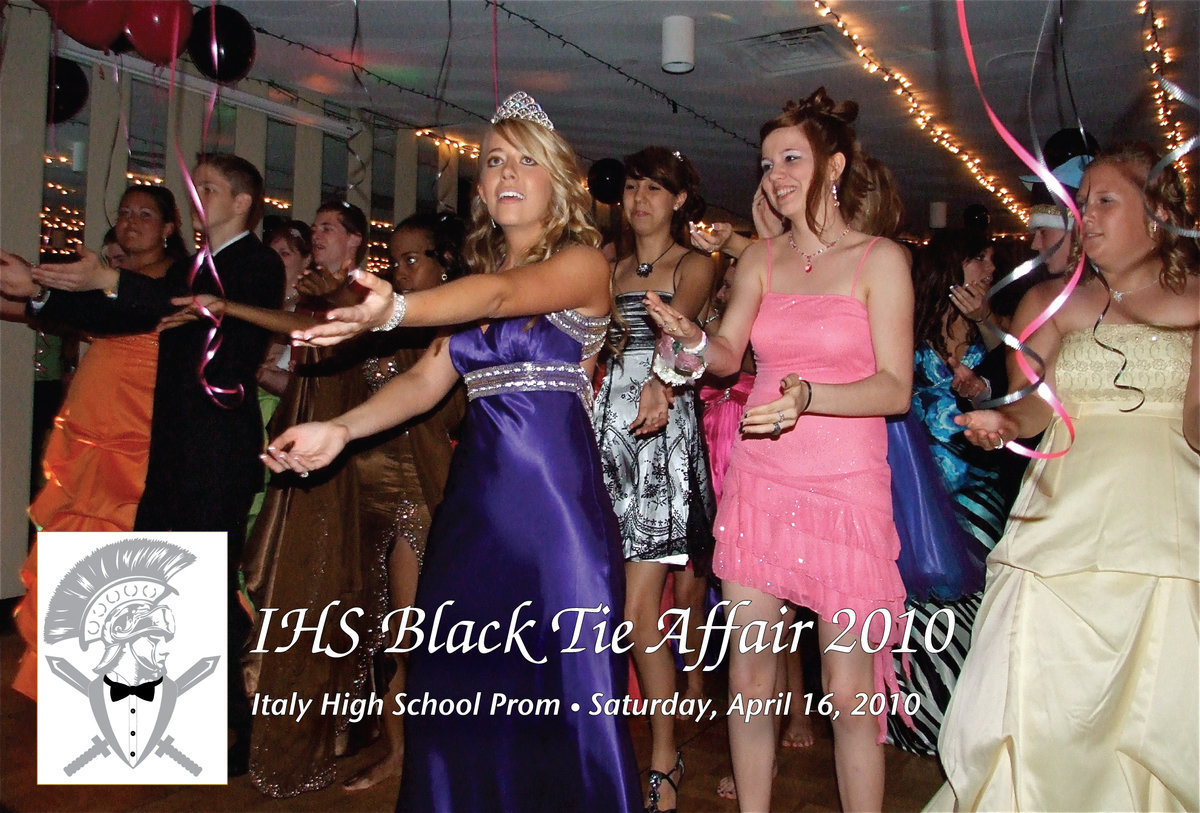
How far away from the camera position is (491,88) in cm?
742

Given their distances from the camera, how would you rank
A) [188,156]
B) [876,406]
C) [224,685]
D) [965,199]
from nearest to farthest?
1. [876,406]
2. [224,685]
3. [188,156]
4. [965,199]

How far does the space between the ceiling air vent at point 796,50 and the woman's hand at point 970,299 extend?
11.6 feet

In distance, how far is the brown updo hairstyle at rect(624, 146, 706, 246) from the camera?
314cm

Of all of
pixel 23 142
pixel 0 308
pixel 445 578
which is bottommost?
pixel 445 578

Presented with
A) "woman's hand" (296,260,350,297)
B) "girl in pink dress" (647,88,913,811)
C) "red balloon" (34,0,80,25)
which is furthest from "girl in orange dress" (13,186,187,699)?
"girl in pink dress" (647,88,913,811)

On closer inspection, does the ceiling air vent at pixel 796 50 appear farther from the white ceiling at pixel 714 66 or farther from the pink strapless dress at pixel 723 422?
the pink strapless dress at pixel 723 422

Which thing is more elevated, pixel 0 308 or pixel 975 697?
pixel 0 308

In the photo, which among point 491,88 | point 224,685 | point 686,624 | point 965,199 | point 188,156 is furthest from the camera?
point 965,199

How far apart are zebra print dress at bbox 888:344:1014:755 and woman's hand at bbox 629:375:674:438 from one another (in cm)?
104

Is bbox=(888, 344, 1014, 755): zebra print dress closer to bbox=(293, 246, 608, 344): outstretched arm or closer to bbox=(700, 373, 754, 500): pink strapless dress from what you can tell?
bbox=(700, 373, 754, 500): pink strapless dress

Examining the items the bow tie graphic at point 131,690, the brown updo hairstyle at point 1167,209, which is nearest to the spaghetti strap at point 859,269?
the brown updo hairstyle at point 1167,209

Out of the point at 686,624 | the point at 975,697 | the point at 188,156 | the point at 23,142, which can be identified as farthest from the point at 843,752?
the point at 188,156

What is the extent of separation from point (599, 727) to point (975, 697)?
1004mm

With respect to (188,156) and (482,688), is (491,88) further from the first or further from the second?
(482,688)
